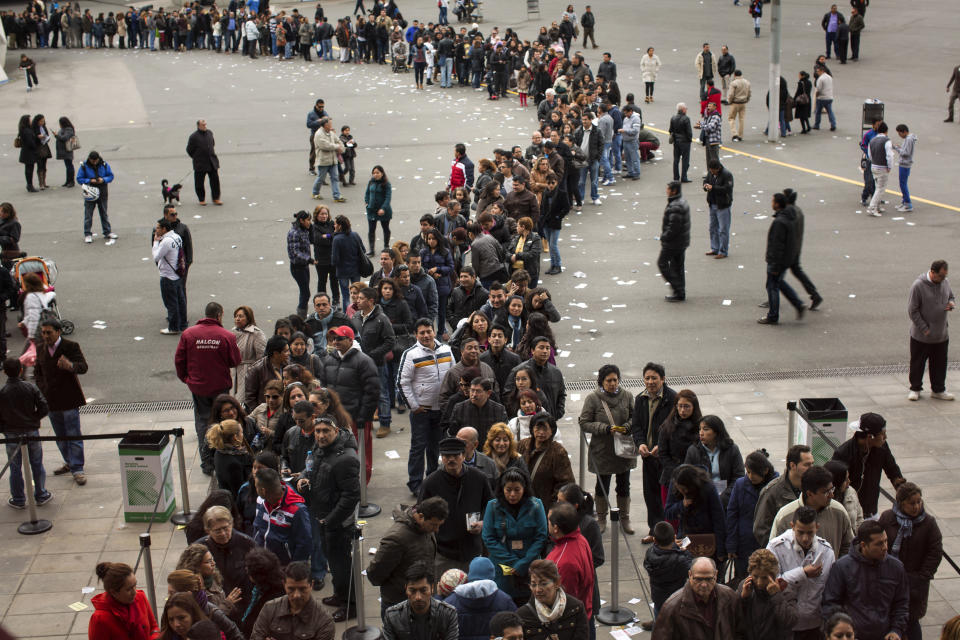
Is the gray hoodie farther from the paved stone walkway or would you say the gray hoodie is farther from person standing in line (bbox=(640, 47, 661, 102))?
person standing in line (bbox=(640, 47, 661, 102))

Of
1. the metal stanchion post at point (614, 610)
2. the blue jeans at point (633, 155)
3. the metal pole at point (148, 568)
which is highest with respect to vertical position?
the blue jeans at point (633, 155)

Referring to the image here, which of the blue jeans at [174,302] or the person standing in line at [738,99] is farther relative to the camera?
the person standing in line at [738,99]

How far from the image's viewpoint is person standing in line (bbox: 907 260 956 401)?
39.5 feet

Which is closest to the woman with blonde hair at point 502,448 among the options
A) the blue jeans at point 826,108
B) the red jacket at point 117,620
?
the red jacket at point 117,620

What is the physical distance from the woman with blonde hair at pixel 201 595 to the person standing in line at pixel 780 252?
33.2 ft

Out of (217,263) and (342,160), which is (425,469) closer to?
(217,263)

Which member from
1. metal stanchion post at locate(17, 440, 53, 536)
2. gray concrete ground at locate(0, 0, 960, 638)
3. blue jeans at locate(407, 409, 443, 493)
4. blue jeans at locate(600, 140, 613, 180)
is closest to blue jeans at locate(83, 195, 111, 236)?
gray concrete ground at locate(0, 0, 960, 638)

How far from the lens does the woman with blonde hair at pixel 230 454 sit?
868 centimetres

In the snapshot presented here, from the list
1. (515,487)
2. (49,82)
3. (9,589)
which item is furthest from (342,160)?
(49,82)

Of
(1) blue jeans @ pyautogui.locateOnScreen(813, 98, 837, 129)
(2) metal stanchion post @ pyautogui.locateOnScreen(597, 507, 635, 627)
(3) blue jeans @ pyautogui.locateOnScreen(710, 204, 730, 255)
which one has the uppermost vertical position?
(1) blue jeans @ pyautogui.locateOnScreen(813, 98, 837, 129)

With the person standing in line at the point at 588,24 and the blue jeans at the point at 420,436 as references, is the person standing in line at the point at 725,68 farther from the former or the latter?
the blue jeans at the point at 420,436

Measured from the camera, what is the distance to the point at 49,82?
3950cm

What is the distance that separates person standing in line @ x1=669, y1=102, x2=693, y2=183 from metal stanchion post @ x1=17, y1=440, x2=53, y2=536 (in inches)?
596

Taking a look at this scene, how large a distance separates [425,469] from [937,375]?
5.98 m
